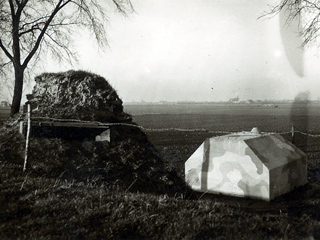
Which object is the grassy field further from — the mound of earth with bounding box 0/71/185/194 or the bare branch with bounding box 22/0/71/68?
the bare branch with bounding box 22/0/71/68

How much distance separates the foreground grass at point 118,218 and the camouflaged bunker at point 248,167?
8.73 ft

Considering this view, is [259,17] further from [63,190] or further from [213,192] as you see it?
[63,190]

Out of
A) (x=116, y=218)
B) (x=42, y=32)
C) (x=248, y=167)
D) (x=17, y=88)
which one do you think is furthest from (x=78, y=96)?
(x=116, y=218)

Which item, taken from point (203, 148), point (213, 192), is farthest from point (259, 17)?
point (213, 192)

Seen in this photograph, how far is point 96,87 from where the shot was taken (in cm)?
1238

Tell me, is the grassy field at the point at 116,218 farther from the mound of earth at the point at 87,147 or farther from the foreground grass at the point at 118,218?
the mound of earth at the point at 87,147

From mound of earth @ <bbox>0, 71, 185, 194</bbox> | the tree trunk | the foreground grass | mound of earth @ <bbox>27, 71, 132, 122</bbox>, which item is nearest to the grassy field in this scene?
the foreground grass

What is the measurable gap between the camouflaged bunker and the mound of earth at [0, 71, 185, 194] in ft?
3.50

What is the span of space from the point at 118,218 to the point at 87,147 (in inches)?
250

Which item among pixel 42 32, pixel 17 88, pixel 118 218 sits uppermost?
pixel 42 32

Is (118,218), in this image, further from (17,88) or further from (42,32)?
(42,32)

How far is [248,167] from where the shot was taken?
783 cm

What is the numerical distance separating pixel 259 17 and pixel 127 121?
6.84m

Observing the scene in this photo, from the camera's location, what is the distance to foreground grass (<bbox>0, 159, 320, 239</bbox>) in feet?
13.0
